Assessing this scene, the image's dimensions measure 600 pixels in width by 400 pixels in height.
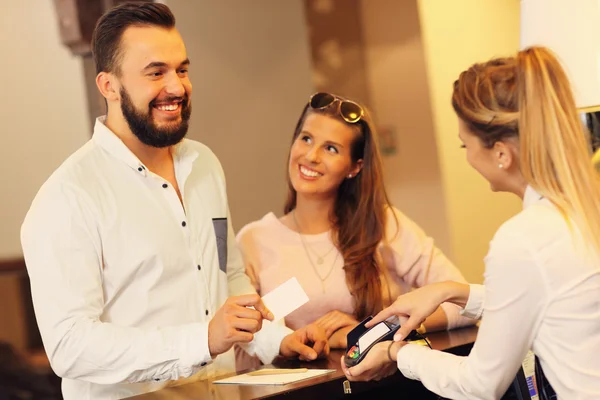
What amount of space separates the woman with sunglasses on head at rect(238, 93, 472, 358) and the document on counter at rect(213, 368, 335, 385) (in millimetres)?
602

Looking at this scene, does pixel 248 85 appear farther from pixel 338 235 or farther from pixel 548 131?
pixel 548 131

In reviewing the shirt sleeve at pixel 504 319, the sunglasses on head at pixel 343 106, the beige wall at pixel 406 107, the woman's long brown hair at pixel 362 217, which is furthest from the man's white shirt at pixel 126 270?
the beige wall at pixel 406 107

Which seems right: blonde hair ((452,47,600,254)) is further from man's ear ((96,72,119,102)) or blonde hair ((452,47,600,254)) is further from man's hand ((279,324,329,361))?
man's ear ((96,72,119,102))

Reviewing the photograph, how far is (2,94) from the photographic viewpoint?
580cm

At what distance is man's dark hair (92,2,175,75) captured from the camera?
8.17 feet

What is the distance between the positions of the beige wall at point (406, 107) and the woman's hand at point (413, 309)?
3.31 meters


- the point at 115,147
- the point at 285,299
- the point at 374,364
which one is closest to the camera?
the point at 374,364

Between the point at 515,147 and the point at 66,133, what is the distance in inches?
179

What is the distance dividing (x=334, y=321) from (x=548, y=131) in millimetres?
1234

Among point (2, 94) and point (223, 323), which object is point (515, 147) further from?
point (2, 94)

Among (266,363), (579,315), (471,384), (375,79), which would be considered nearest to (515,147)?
(579,315)

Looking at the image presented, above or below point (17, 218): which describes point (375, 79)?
above

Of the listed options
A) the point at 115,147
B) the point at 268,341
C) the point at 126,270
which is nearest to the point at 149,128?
the point at 115,147

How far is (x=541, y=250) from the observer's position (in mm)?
1703
